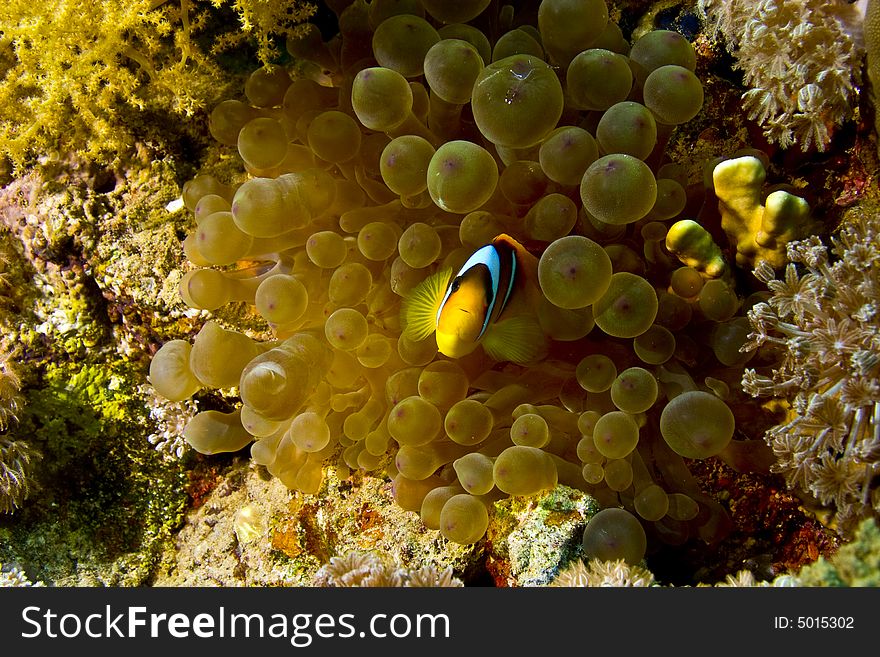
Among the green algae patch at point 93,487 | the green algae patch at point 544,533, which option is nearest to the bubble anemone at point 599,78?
the green algae patch at point 544,533

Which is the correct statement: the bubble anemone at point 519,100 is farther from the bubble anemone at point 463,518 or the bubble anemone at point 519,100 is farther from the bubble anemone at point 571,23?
the bubble anemone at point 463,518

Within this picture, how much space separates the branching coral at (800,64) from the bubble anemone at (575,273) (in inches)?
28.2

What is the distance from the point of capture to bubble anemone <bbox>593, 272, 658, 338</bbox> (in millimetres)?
1464

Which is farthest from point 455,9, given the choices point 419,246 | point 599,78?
point 419,246

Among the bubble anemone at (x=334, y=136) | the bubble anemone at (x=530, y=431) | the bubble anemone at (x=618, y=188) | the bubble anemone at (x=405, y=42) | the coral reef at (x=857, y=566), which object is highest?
the bubble anemone at (x=405, y=42)

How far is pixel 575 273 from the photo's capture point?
1383mm

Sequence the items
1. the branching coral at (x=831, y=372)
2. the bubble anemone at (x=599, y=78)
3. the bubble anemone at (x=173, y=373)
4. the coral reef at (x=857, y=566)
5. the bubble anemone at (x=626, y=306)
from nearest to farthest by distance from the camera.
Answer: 1. the coral reef at (x=857, y=566)
2. the branching coral at (x=831, y=372)
3. the bubble anemone at (x=626, y=306)
4. the bubble anemone at (x=599, y=78)
5. the bubble anemone at (x=173, y=373)

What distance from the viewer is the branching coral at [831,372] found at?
126 cm

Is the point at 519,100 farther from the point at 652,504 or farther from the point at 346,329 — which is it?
the point at 652,504

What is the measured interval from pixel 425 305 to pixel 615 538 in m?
0.76

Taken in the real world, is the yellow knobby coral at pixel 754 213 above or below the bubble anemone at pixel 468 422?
above

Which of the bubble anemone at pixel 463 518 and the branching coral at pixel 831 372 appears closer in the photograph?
the branching coral at pixel 831 372

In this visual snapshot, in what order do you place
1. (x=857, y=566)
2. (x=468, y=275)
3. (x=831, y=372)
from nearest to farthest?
(x=857, y=566)
(x=831, y=372)
(x=468, y=275)

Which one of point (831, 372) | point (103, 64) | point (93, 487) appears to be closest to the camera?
point (831, 372)
